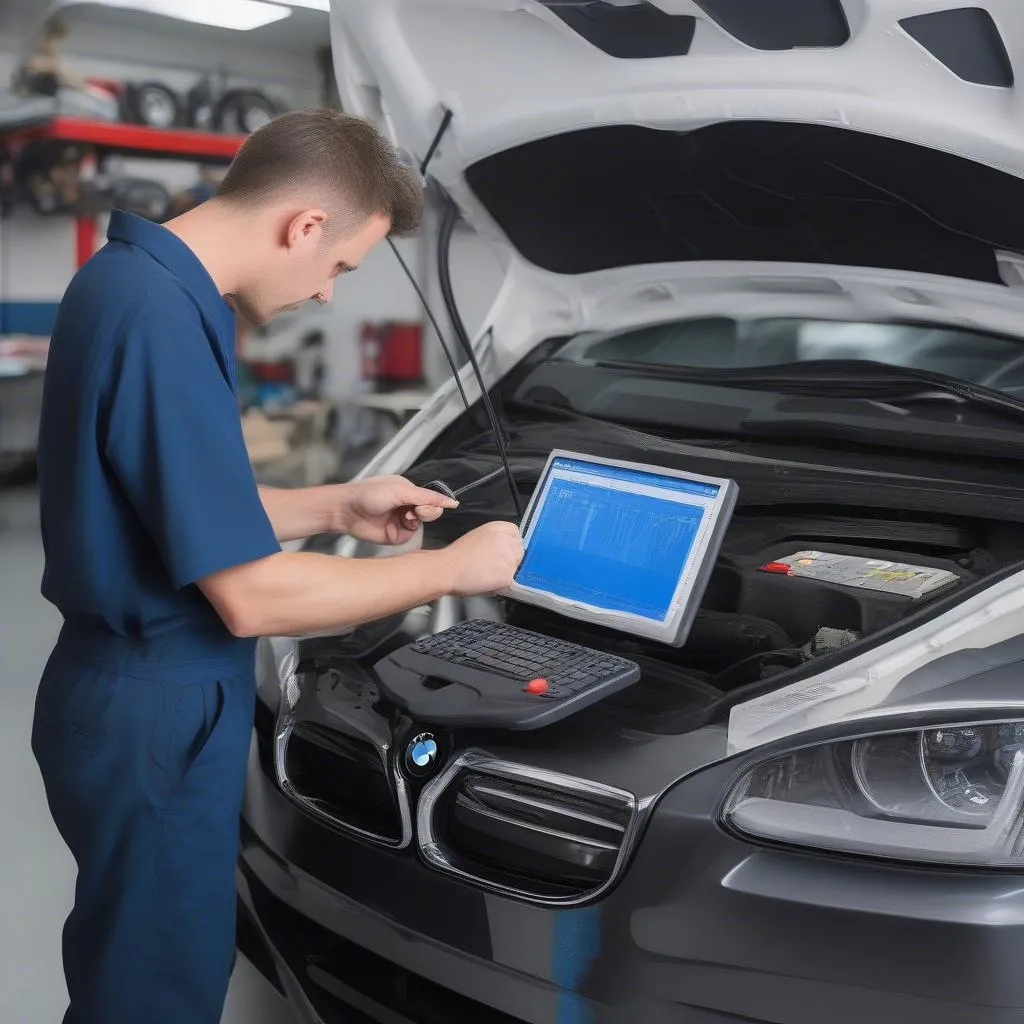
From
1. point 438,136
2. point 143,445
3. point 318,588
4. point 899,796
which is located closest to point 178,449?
point 143,445

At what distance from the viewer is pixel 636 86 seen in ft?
5.28

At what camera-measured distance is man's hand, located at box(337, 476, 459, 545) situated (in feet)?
5.21

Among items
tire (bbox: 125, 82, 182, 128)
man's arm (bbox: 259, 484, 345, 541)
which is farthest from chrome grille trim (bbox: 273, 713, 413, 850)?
tire (bbox: 125, 82, 182, 128)

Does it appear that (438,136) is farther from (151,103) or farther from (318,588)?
(151,103)

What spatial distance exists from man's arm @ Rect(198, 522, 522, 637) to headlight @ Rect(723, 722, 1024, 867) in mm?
389

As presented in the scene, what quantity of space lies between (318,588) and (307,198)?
41cm

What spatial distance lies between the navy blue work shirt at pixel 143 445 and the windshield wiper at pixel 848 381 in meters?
0.99

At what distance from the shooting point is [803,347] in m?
2.02

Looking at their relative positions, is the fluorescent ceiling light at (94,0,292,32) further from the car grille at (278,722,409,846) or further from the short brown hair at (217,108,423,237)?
the car grille at (278,722,409,846)

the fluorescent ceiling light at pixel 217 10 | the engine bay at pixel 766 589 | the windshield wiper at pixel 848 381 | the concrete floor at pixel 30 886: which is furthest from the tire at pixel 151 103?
the engine bay at pixel 766 589

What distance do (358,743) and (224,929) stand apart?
0.83 feet

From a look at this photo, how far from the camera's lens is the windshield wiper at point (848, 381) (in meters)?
1.68

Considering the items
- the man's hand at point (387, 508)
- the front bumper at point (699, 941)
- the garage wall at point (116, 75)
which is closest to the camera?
the front bumper at point (699, 941)

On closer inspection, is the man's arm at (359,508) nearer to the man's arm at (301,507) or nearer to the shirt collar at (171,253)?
the man's arm at (301,507)
